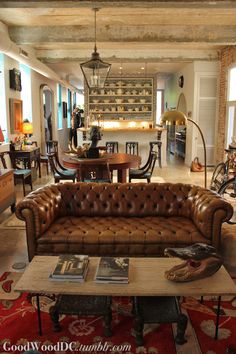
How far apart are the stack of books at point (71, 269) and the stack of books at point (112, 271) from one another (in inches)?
3.9

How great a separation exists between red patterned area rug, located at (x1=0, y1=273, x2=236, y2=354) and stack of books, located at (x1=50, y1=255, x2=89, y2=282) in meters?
0.46

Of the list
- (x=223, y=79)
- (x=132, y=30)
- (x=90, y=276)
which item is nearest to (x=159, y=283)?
(x=90, y=276)

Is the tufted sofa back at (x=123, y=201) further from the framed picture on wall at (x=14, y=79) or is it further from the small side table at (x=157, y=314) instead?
the framed picture on wall at (x=14, y=79)

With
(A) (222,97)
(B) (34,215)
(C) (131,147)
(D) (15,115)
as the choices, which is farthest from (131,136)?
(B) (34,215)

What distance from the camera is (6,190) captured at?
4676 millimetres

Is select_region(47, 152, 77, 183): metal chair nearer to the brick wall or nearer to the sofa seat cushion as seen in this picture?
the sofa seat cushion

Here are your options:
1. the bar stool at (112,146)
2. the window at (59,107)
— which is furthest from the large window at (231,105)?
the window at (59,107)

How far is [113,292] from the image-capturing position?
199 centimetres

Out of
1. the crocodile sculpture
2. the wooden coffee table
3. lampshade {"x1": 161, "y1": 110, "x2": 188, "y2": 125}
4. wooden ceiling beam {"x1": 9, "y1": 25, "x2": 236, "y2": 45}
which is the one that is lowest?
the wooden coffee table

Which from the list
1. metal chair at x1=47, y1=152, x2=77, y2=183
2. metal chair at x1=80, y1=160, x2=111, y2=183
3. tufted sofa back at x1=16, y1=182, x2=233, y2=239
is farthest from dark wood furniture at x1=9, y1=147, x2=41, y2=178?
tufted sofa back at x1=16, y1=182, x2=233, y2=239

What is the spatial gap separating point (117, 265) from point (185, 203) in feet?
4.73

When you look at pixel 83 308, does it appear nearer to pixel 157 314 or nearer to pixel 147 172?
pixel 157 314

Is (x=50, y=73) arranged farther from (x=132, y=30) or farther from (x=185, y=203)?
(x=185, y=203)

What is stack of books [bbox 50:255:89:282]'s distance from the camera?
2.11 m
